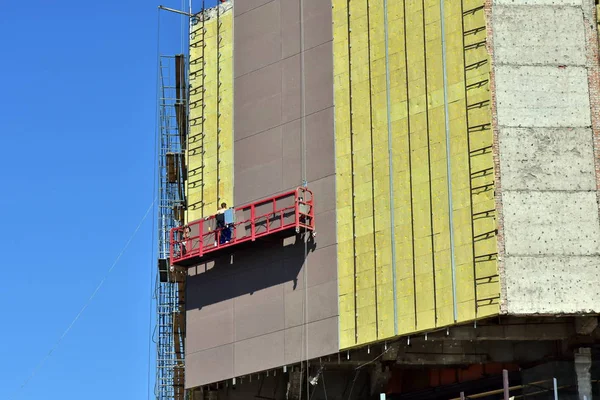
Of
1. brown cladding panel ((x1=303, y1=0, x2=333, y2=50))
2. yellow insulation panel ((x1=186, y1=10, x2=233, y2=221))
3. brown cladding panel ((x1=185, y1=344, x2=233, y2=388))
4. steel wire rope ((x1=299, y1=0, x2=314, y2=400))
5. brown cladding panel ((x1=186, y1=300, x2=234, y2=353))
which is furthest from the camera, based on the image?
yellow insulation panel ((x1=186, y1=10, x2=233, y2=221))

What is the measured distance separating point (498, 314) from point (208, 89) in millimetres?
22709

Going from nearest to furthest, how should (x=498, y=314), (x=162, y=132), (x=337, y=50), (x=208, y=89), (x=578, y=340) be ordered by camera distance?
(x=498, y=314), (x=578, y=340), (x=337, y=50), (x=208, y=89), (x=162, y=132)

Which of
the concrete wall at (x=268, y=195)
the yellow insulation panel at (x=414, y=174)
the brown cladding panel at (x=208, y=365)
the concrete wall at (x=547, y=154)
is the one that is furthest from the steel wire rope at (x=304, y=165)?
the concrete wall at (x=547, y=154)

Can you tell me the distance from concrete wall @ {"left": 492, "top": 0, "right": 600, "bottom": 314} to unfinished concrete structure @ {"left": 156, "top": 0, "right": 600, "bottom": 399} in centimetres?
9

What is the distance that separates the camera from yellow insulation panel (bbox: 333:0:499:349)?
6419 centimetres

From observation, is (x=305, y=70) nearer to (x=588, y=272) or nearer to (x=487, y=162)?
(x=487, y=162)

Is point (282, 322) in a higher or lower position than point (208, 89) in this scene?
lower

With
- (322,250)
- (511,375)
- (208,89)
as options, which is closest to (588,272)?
(511,375)

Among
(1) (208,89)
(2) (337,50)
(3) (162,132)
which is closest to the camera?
(2) (337,50)

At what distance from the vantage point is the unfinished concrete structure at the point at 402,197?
210 feet

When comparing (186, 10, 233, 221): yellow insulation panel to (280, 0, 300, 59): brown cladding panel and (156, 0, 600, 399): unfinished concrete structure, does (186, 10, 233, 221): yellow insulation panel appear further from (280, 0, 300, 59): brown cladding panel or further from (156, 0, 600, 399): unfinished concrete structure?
(280, 0, 300, 59): brown cladding panel

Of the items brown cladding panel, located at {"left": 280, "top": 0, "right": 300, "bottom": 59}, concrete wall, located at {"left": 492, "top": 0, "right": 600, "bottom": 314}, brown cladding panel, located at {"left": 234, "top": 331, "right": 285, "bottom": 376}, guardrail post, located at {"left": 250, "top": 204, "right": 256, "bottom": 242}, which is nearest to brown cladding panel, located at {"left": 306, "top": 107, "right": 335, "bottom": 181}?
guardrail post, located at {"left": 250, "top": 204, "right": 256, "bottom": 242}

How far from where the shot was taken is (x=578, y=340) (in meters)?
66.4

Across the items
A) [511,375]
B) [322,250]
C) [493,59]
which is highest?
[493,59]
